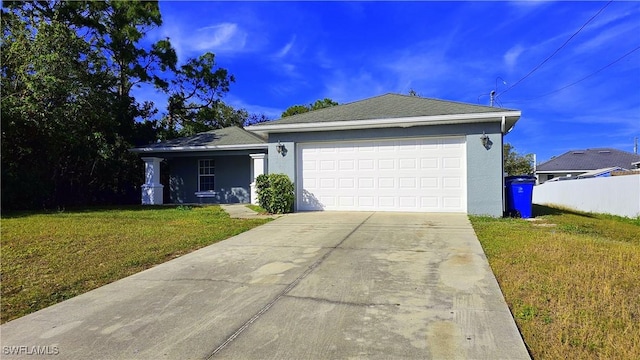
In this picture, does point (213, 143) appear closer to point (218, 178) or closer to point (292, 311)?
point (218, 178)

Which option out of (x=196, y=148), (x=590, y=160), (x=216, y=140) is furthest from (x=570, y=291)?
(x=590, y=160)

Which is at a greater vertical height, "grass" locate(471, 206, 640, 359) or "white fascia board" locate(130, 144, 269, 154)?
"white fascia board" locate(130, 144, 269, 154)

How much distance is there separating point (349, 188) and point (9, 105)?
11.4 meters

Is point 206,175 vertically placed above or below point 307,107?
below

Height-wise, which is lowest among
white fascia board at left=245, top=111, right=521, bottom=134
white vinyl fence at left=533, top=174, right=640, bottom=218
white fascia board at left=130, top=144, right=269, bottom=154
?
white vinyl fence at left=533, top=174, right=640, bottom=218

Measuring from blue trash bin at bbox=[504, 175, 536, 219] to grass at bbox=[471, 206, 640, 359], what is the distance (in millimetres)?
2988

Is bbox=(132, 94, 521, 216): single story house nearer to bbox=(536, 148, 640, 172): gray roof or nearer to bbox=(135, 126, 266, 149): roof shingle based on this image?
bbox=(135, 126, 266, 149): roof shingle

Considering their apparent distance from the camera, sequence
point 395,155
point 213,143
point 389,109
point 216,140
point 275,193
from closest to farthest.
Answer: point 395,155
point 275,193
point 389,109
point 213,143
point 216,140

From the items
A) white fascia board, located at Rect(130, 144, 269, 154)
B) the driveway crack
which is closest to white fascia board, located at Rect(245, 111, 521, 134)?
white fascia board, located at Rect(130, 144, 269, 154)

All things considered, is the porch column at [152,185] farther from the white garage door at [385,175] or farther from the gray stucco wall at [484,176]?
the gray stucco wall at [484,176]

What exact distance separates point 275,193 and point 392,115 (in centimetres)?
409

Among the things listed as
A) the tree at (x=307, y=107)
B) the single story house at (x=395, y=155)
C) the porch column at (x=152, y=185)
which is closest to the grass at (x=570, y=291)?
the single story house at (x=395, y=155)

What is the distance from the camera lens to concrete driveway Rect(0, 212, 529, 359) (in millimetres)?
2912

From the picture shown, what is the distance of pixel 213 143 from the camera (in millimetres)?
15664
